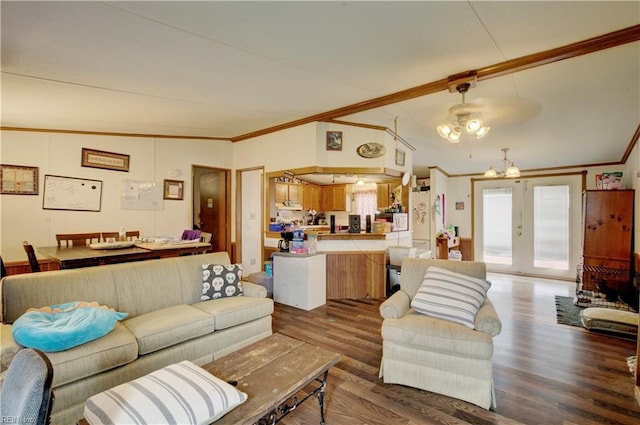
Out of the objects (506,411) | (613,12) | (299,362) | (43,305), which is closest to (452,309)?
(506,411)

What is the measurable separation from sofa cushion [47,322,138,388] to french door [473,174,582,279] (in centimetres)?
747

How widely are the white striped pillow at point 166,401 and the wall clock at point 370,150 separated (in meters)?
3.63

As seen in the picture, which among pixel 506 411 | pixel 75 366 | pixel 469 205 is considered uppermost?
pixel 469 205

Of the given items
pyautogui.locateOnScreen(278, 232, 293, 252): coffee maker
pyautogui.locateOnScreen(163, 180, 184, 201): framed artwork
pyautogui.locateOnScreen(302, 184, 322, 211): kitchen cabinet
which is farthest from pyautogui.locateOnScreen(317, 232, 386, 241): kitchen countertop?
pyautogui.locateOnScreen(163, 180, 184, 201): framed artwork

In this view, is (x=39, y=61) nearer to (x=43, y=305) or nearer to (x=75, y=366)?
(x=43, y=305)

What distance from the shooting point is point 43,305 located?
2117 mm

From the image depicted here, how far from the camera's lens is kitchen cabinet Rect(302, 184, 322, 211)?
21.8 ft

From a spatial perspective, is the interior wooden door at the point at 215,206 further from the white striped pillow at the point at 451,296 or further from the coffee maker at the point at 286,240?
the white striped pillow at the point at 451,296

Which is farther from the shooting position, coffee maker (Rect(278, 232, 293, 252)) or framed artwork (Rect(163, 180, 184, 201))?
framed artwork (Rect(163, 180, 184, 201))

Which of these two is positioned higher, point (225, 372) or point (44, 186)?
point (44, 186)

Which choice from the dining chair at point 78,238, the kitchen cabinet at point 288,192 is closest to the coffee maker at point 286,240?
the kitchen cabinet at point 288,192

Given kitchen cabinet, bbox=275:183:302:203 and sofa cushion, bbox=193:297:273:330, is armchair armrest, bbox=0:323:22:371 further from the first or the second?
kitchen cabinet, bbox=275:183:302:203

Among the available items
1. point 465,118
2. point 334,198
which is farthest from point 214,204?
point 465,118

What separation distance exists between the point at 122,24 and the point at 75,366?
2.13 m
